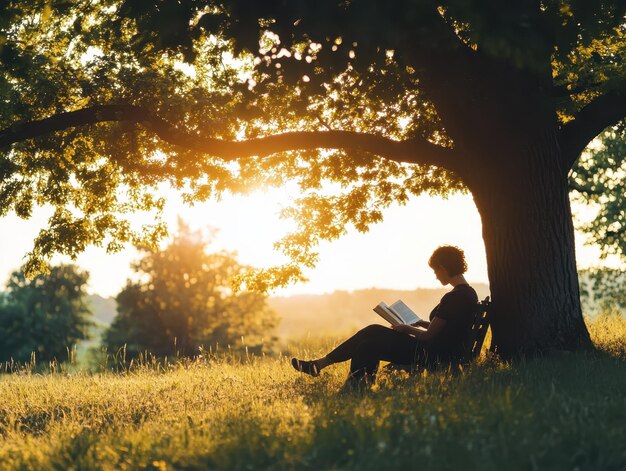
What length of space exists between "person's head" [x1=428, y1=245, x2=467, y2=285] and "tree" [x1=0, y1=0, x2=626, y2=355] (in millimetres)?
1039

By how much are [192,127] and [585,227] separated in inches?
770

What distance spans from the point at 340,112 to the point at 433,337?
4.98 m

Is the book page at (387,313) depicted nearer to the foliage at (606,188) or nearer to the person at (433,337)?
the person at (433,337)

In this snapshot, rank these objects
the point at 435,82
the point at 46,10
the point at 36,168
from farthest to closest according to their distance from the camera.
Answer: the point at 36,168
the point at 435,82
the point at 46,10

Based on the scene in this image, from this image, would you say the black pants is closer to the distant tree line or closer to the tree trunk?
the tree trunk

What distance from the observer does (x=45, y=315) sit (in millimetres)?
59375

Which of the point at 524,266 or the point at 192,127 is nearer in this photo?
the point at 524,266

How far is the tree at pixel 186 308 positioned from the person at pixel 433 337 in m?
47.1

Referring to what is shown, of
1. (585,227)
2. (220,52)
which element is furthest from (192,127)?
(585,227)

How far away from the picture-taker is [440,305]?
28.2 feet

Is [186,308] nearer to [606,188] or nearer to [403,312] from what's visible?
[606,188]

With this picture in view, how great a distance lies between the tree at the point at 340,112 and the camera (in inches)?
285

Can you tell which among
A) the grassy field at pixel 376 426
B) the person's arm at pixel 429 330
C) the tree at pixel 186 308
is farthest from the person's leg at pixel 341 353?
the tree at pixel 186 308

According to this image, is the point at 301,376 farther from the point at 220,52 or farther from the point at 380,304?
the point at 220,52
